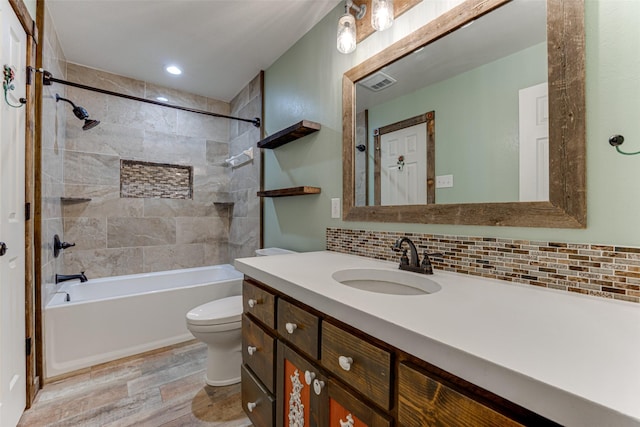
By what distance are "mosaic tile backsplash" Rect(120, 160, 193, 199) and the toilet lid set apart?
171 centimetres

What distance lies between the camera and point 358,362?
693 millimetres

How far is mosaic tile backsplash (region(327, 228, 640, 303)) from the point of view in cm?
74

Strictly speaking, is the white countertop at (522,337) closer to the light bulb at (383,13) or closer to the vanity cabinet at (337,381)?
the vanity cabinet at (337,381)

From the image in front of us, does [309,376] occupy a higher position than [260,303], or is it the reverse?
[260,303]

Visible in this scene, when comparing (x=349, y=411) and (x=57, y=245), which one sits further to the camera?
(x=57, y=245)

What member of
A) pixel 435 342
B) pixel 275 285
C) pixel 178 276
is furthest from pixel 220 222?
pixel 435 342

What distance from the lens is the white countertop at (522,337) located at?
369 millimetres

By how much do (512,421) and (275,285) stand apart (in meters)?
0.78

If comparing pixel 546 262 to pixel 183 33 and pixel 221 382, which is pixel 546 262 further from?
pixel 183 33

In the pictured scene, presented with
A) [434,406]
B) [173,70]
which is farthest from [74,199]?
[434,406]

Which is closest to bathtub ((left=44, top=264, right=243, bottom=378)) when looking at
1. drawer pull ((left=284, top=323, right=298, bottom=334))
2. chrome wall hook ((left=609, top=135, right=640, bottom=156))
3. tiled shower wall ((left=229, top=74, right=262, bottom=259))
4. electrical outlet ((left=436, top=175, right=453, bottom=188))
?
tiled shower wall ((left=229, top=74, right=262, bottom=259))

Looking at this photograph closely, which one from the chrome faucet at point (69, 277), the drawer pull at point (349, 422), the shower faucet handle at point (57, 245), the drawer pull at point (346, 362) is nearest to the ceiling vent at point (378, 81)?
the drawer pull at point (346, 362)

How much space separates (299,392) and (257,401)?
0.39 metres

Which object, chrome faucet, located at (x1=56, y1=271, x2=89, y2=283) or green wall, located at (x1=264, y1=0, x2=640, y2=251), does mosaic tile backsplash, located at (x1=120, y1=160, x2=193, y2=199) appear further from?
green wall, located at (x1=264, y1=0, x2=640, y2=251)
